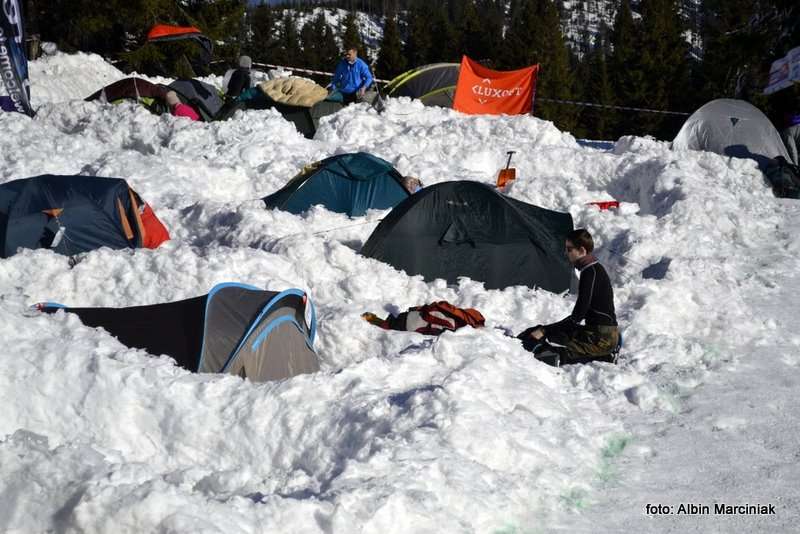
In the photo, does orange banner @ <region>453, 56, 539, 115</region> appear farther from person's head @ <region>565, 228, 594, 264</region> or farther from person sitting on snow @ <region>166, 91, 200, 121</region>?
person's head @ <region>565, 228, 594, 264</region>

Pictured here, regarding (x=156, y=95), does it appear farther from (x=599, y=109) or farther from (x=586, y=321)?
(x=599, y=109)

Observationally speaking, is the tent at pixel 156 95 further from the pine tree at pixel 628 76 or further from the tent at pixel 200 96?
the pine tree at pixel 628 76

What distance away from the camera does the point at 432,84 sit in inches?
807

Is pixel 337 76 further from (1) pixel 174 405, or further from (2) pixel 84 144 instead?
(1) pixel 174 405

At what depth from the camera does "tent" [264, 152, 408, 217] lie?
11727 mm

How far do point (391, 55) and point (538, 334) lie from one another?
44.8 metres

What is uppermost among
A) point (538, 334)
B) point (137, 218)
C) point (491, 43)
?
point (538, 334)

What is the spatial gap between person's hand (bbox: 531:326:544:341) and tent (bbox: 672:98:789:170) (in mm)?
8569

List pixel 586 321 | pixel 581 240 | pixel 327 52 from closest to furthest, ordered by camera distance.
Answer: pixel 581 240 → pixel 586 321 → pixel 327 52

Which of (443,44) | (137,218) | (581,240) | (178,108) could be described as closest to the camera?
(581,240)

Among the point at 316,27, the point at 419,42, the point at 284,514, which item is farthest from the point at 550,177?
the point at 316,27

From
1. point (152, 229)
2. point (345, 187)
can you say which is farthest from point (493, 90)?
point (152, 229)

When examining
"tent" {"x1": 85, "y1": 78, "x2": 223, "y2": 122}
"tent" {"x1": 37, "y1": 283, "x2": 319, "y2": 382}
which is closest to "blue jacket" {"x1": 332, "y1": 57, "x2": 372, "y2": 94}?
"tent" {"x1": 85, "y1": 78, "x2": 223, "y2": 122}

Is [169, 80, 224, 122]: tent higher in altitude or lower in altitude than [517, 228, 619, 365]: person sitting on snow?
lower
